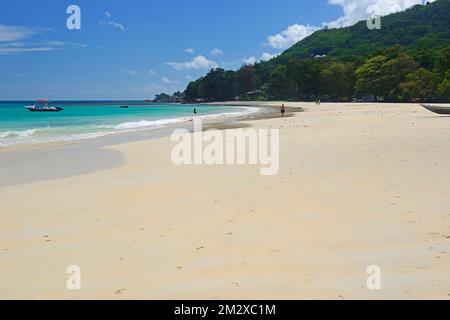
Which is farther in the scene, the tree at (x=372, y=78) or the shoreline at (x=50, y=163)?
the tree at (x=372, y=78)

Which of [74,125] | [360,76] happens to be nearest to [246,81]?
[360,76]

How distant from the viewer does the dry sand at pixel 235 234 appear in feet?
14.4

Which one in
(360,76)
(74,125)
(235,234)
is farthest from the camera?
(360,76)

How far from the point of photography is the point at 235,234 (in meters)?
5.93

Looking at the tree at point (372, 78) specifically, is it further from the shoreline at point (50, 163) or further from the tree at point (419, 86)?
the shoreline at point (50, 163)

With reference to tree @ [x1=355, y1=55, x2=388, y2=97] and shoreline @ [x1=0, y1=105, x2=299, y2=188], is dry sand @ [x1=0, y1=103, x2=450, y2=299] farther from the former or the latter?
tree @ [x1=355, y1=55, x2=388, y2=97]

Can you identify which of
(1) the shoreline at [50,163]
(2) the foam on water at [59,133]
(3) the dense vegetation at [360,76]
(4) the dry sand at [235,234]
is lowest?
(4) the dry sand at [235,234]

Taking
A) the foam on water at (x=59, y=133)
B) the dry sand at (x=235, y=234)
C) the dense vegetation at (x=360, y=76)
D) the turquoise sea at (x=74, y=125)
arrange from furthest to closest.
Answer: the dense vegetation at (x=360, y=76) → the turquoise sea at (x=74, y=125) → the foam on water at (x=59, y=133) → the dry sand at (x=235, y=234)

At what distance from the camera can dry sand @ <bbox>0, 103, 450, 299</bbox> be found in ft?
14.4

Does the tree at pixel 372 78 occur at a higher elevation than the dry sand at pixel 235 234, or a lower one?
higher

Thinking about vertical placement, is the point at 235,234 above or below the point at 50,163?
below

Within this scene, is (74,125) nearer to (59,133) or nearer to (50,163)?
(59,133)

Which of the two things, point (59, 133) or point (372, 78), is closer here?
point (59, 133)

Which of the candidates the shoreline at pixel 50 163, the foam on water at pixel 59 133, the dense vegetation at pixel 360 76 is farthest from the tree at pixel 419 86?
the shoreline at pixel 50 163
